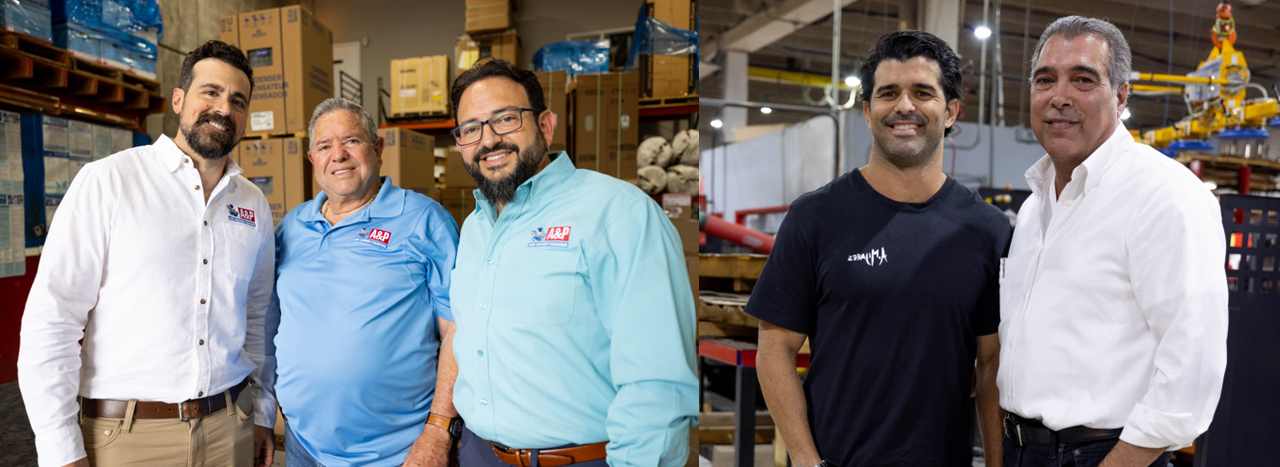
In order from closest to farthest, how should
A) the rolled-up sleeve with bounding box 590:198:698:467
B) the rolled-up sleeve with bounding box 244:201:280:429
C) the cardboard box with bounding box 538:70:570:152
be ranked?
the rolled-up sleeve with bounding box 590:198:698:467 → the rolled-up sleeve with bounding box 244:201:280:429 → the cardboard box with bounding box 538:70:570:152

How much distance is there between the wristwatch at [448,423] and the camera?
1919 mm

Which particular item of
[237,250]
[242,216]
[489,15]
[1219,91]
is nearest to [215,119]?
[242,216]

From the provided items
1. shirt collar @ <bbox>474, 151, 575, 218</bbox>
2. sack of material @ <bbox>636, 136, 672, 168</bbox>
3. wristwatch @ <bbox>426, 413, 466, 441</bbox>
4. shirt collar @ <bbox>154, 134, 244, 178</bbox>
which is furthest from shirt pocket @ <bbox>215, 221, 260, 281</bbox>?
sack of material @ <bbox>636, 136, 672, 168</bbox>

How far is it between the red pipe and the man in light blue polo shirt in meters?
2.38

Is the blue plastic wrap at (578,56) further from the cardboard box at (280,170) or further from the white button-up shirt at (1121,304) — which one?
the white button-up shirt at (1121,304)

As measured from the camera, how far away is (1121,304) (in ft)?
4.38

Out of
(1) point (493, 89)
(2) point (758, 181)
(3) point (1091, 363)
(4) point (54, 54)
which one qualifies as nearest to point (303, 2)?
(4) point (54, 54)

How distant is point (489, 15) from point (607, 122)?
2606mm

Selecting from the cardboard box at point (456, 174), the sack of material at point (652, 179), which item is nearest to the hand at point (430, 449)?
the cardboard box at point (456, 174)

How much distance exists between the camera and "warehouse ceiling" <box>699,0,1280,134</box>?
866 cm

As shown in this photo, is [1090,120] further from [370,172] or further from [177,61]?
[177,61]

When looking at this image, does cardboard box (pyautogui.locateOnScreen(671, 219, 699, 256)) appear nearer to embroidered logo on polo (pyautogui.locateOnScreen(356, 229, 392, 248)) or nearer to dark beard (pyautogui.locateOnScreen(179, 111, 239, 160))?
embroidered logo on polo (pyautogui.locateOnScreen(356, 229, 392, 248))

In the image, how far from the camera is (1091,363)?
1364mm

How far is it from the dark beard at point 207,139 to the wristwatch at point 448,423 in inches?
42.1
